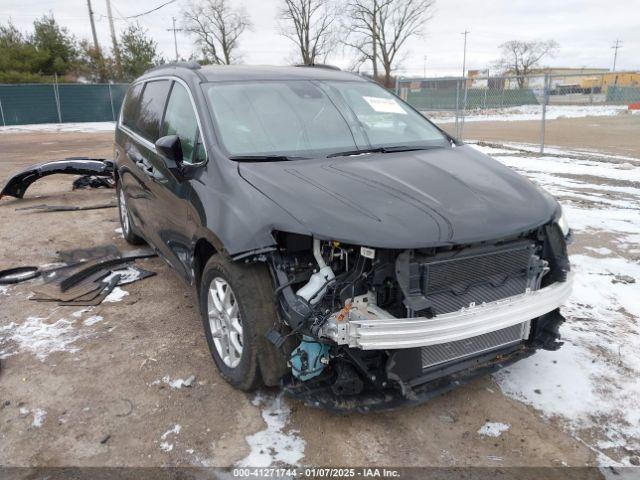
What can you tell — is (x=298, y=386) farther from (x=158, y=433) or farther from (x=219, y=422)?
(x=158, y=433)

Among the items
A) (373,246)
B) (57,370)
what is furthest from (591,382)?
(57,370)

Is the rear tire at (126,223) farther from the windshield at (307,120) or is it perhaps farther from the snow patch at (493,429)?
the snow patch at (493,429)

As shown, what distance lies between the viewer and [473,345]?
2832 millimetres

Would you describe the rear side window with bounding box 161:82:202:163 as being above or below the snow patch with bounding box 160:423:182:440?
above

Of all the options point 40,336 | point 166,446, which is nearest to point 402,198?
point 166,446

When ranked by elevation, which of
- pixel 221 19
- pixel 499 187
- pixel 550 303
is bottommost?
pixel 550 303

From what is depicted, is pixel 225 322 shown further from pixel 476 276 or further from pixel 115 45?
pixel 115 45

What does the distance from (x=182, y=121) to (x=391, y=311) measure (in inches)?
85.5

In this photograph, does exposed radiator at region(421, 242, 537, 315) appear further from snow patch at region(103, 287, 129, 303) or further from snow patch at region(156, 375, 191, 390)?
snow patch at region(103, 287, 129, 303)

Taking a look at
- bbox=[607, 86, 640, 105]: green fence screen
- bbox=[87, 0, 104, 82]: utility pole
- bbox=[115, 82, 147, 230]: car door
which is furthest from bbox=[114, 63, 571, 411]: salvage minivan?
bbox=[87, 0, 104, 82]: utility pole

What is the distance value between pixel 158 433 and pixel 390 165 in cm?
203

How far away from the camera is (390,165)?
3.25 metres

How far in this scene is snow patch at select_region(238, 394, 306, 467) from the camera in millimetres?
2572

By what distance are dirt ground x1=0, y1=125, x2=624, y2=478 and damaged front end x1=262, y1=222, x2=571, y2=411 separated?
0.81 ft
